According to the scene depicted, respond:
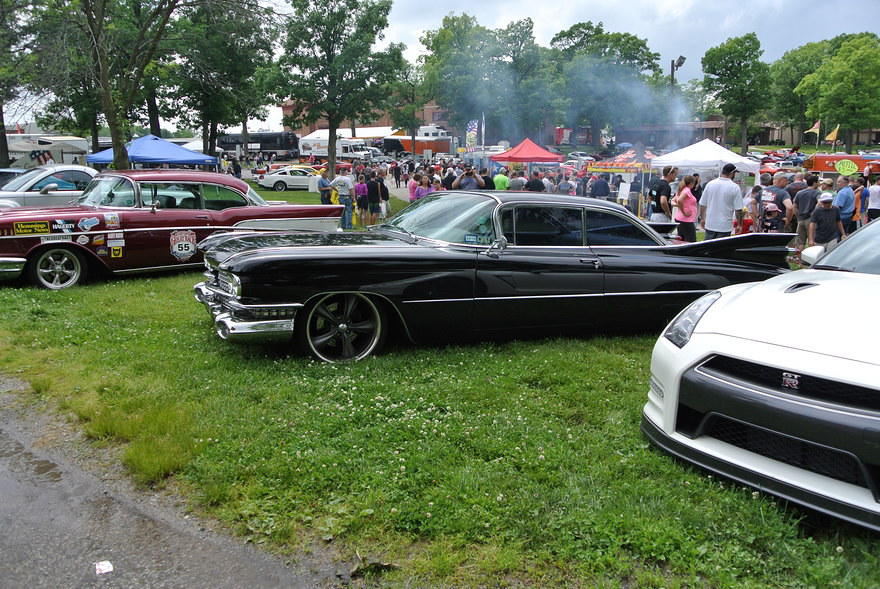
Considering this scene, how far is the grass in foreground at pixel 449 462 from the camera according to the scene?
2.78 m

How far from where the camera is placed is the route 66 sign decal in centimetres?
883

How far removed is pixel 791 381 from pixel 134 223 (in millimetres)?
7862

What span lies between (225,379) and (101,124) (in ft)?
115

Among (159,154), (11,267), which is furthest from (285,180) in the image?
(11,267)

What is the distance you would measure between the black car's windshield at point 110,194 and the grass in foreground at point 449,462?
11.1ft

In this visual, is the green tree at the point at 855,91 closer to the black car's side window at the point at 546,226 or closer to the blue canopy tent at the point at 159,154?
the blue canopy tent at the point at 159,154

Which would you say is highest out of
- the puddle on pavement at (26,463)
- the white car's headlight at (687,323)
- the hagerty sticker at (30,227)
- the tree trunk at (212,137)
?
the tree trunk at (212,137)

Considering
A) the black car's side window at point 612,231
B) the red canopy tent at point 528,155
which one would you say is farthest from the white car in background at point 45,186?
the red canopy tent at point 528,155

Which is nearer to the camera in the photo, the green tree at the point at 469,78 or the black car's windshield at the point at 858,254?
the black car's windshield at the point at 858,254

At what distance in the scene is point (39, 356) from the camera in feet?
18.0

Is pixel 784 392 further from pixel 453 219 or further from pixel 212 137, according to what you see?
pixel 212 137

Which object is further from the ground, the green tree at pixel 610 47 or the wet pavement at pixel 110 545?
the green tree at pixel 610 47

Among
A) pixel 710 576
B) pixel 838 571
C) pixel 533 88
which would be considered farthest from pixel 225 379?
pixel 533 88

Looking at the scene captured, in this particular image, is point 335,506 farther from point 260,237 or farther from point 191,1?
point 191,1
